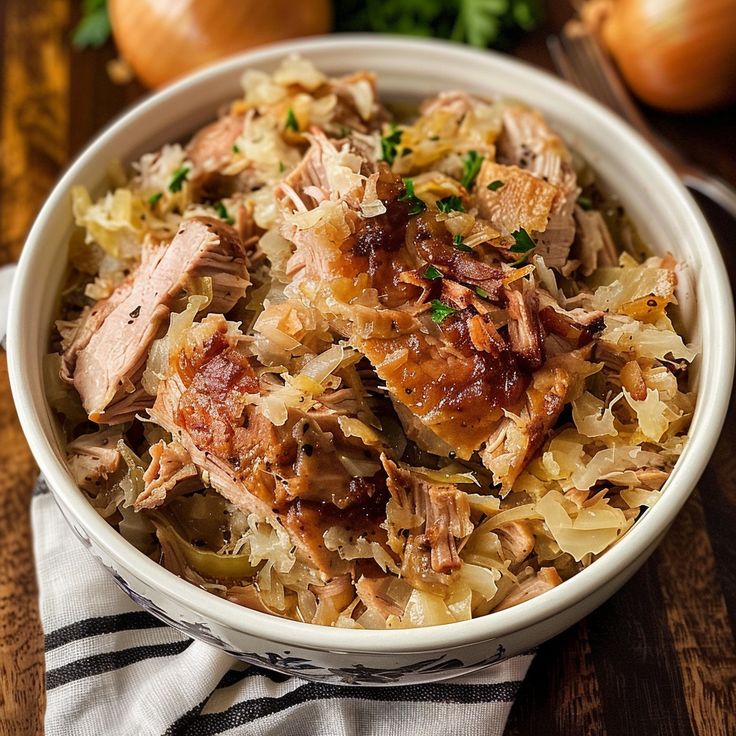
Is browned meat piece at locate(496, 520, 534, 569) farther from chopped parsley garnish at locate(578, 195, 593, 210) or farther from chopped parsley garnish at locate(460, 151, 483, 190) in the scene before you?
chopped parsley garnish at locate(578, 195, 593, 210)

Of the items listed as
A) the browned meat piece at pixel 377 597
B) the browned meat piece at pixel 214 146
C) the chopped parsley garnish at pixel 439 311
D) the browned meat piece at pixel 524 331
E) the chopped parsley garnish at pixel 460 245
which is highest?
the browned meat piece at pixel 214 146

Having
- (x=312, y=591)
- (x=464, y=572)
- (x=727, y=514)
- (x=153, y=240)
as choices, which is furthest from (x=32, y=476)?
(x=727, y=514)

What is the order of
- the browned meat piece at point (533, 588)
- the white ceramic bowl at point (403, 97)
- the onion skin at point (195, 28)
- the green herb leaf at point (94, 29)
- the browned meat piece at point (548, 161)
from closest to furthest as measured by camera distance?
the white ceramic bowl at point (403, 97), the browned meat piece at point (533, 588), the browned meat piece at point (548, 161), the onion skin at point (195, 28), the green herb leaf at point (94, 29)

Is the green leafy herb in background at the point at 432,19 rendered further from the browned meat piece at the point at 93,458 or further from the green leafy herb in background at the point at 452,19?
the browned meat piece at the point at 93,458

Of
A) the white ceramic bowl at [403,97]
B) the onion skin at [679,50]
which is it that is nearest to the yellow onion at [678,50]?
the onion skin at [679,50]

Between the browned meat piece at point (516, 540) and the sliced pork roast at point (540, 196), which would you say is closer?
the browned meat piece at point (516, 540)

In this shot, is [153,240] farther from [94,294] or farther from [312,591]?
[312,591]
